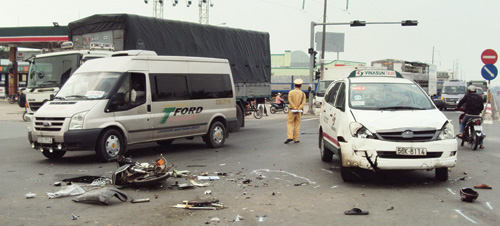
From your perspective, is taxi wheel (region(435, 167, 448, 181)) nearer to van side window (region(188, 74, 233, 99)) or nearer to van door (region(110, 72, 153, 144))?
van door (region(110, 72, 153, 144))

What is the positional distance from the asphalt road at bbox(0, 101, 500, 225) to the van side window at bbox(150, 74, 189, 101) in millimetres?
1433

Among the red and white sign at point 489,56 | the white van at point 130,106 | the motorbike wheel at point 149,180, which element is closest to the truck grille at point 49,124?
the white van at point 130,106

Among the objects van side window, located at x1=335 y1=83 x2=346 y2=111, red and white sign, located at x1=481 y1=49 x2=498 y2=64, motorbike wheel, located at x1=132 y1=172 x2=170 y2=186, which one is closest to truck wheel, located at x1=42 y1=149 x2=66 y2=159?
motorbike wheel, located at x1=132 y1=172 x2=170 y2=186

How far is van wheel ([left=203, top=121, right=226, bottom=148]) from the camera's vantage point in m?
13.1

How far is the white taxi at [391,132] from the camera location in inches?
299

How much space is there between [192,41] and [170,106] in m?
5.44

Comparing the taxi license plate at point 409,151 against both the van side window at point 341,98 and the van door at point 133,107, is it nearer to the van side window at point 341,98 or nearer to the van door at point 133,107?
the van side window at point 341,98

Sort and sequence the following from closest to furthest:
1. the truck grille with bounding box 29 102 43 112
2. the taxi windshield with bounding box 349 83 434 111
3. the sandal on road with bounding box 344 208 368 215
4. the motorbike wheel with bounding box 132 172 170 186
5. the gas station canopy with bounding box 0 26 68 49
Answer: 1. the sandal on road with bounding box 344 208 368 215
2. the motorbike wheel with bounding box 132 172 170 186
3. the taxi windshield with bounding box 349 83 434 111
4. the truck grille with bounding box 29 102 43 112
5. the gas station canopy with bounding box 0 26 68 49

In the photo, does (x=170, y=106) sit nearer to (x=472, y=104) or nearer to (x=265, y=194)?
(x=265, y=194)

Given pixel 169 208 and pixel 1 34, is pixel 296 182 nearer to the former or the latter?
pixel 169 208

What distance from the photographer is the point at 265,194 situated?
727 centimetres

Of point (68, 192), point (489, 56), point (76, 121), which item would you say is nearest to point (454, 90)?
point (489, 56)

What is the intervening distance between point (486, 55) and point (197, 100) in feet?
39.3

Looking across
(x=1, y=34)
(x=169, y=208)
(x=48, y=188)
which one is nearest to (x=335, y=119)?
(x=169, y=208)
